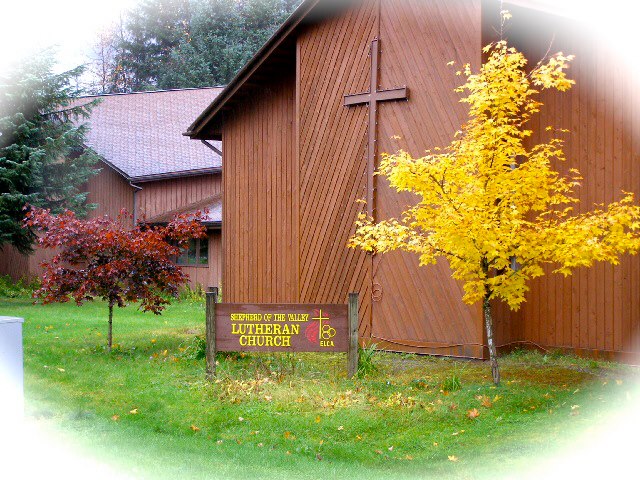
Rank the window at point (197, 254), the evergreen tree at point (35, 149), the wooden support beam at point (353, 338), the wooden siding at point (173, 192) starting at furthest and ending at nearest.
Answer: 1. the wooden siding at point (173, 192)
2. the window at point (197, 254)
3. the evergreen tree at point (35, 149)
4. the wooden support beam at point (353, 338)

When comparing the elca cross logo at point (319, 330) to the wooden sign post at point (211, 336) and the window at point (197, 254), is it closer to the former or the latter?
the wooden sign post at point (211, 336)

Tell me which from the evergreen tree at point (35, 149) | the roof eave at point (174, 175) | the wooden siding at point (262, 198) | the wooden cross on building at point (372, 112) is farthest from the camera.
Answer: the roof eave at point (174, 175)

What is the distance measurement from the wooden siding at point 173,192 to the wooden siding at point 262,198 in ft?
36.2

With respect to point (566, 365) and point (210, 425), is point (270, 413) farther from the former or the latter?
point (566, 365)

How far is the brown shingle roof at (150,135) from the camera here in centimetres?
2789

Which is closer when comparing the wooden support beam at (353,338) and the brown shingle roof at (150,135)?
the wooden support beam at (353,338)

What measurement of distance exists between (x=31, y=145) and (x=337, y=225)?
1407cm

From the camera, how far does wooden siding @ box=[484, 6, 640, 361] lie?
1118 centimetres

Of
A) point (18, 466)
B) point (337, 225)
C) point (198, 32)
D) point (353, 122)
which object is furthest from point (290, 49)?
point (198, 32)

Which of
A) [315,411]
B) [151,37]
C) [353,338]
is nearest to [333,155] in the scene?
[353,338]

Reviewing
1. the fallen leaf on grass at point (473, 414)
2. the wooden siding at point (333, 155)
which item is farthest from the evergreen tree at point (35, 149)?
the fallen leaf on grass at point (473, 414)

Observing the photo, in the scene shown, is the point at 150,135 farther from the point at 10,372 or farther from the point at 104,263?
the point at 10,372

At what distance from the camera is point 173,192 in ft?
91.2

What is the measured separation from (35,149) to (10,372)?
668 inches
